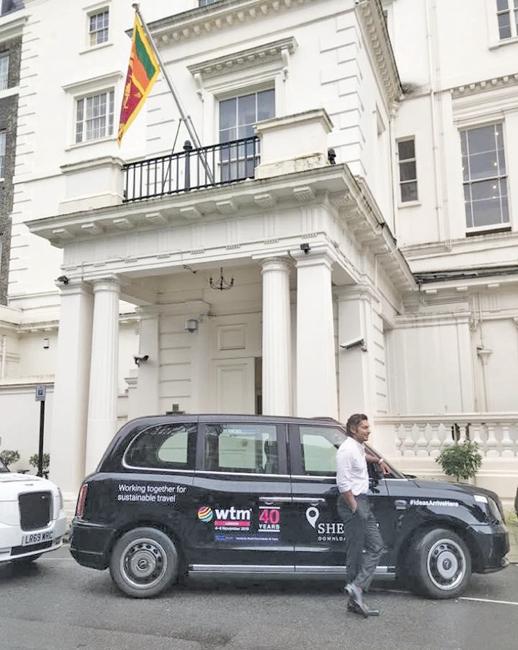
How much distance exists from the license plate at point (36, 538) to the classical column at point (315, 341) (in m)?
4.04

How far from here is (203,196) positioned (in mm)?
10406

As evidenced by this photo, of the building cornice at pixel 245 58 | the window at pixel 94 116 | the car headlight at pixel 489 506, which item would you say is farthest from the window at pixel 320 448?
the window at pixel 94 116

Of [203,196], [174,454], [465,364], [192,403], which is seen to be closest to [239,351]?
[192,403]

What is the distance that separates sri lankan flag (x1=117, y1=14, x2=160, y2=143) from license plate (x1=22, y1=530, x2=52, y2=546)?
7.60m

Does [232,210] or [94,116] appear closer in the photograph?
[232,210]

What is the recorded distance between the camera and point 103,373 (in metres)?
11.3

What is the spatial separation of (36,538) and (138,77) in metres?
8.76

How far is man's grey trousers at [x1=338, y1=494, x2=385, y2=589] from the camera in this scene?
556 centimetres

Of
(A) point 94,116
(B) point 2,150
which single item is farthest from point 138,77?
(B) point 2,150

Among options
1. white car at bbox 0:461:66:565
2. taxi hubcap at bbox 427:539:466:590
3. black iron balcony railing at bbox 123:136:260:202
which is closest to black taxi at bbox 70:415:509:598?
taxi hubcap at bbox 427:539:466:590

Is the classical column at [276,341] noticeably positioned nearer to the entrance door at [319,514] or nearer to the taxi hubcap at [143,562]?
the entrance door at [319,514]

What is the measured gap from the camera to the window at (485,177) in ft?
52.0

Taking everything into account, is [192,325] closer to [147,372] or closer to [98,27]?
[147,372]

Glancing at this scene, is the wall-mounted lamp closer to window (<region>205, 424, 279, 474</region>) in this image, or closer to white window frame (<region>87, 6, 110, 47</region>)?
window (<region>205, 424, 279, 474</region>)
